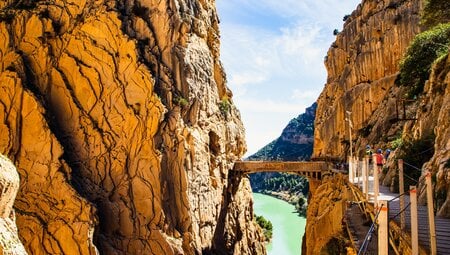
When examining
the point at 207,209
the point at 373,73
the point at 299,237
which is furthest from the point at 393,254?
the point at 299,237

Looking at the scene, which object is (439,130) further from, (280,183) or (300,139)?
(300,139)

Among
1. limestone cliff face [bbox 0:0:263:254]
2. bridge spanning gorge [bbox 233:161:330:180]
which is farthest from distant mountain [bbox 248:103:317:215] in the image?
limestone cliff face [bbox 0:0:263:254]

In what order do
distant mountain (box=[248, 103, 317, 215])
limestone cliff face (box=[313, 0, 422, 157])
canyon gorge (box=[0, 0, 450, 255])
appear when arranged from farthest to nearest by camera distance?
distant mountain (box=[248, 103, 317, 215]), limestone cliff face (box=[313, 0, 422, 157]), canyon gorge (box=[0, 0, 450, 255])

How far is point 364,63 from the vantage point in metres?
51.2

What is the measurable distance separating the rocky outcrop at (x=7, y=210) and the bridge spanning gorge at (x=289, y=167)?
35.0 metres

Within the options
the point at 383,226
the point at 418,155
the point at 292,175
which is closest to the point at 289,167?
the point at 418,155

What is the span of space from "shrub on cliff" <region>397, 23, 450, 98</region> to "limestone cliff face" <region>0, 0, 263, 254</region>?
17602 mm

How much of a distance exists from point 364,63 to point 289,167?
1913 centimetres

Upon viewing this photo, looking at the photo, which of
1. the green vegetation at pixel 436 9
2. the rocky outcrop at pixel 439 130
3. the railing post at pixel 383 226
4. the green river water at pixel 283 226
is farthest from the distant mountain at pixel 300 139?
the railing post at pixel 383 226

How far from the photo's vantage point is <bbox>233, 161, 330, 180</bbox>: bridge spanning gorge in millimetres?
41531

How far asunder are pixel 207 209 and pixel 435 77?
20919 millimetres

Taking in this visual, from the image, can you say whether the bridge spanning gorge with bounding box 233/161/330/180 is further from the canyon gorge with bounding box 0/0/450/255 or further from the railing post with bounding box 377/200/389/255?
the railing post with bounding box 377/200/389/255

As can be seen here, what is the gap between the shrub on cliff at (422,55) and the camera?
1187 inches

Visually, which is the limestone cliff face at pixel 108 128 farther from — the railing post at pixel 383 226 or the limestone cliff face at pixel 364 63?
the railing post at pixel 383 226
